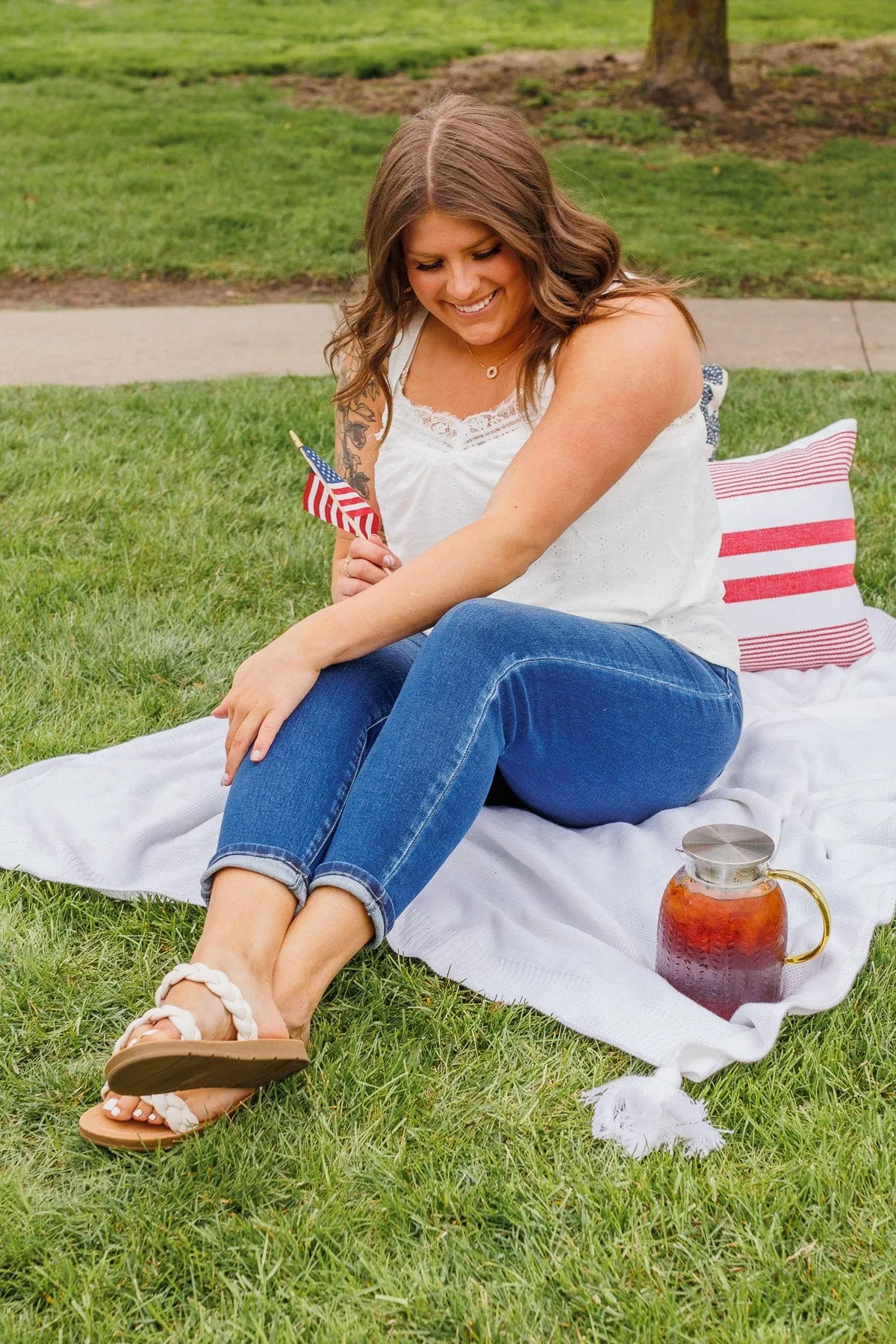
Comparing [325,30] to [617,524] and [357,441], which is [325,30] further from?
[617,524]

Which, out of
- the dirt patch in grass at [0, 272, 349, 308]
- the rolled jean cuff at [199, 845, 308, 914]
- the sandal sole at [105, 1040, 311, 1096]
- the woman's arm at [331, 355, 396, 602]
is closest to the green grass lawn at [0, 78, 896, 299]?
the dirt patch in grass at [0, 272, 349, 308]

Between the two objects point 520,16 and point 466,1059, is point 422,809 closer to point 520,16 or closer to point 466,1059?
point 466,1059

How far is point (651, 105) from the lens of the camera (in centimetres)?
1094

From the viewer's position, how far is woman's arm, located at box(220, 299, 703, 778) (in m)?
2.25

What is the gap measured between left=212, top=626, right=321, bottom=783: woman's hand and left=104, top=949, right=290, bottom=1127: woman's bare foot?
376 millimetres

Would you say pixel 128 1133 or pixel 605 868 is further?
pixel 605 868

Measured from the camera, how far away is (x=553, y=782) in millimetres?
2508

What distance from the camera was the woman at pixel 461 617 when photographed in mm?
2047

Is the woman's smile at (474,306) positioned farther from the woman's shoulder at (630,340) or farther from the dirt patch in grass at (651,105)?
the dirt patch in grass at (651,105)

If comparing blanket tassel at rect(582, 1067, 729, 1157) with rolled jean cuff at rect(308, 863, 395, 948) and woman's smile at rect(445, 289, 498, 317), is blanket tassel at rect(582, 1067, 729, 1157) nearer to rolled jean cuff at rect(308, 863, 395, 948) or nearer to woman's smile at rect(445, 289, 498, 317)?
rolled jean cuff at rect(308, 863, 395, 948)

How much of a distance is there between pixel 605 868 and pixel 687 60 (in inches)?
388

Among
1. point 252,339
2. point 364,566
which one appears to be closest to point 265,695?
point 364,566

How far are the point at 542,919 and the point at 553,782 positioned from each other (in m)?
0.25

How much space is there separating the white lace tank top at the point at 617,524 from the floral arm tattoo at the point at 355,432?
178 millimetres
